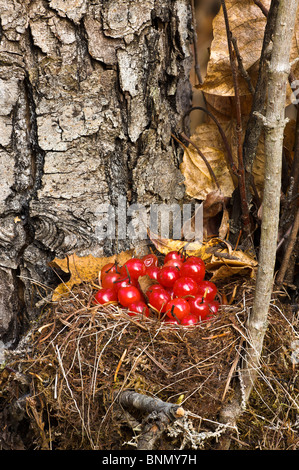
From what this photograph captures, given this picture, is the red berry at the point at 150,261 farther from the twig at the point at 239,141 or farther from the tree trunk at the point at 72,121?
the twig at the point at 239,141

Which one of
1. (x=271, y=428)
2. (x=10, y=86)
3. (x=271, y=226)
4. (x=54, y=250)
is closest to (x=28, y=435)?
(x=54, y=250)

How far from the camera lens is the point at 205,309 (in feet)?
3.91

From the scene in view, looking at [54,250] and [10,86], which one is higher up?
[10,86]

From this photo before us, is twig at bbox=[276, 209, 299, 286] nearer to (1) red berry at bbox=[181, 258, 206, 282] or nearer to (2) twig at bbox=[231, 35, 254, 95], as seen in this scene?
(1) red berry at bbox=[181, 258, 206, 282]

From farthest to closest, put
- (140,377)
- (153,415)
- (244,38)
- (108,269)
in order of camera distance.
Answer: (244,38)
(108,269)
(140,377)
(153,415)

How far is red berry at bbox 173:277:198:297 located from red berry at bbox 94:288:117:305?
0.55 feet

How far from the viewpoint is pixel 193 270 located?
4.06 feet

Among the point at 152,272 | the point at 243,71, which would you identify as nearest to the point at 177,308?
the point at 152,272

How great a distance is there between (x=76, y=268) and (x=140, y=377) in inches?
15.8

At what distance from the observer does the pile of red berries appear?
3.85 ft

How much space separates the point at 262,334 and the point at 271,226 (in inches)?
10.7

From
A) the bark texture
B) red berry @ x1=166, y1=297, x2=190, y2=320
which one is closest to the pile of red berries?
red berry @ x1=166, y1=297, x2=190, y2=320

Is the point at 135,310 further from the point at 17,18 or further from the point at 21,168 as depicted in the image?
the point at 17,18

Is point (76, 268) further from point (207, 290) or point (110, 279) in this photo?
point (207, 290)
